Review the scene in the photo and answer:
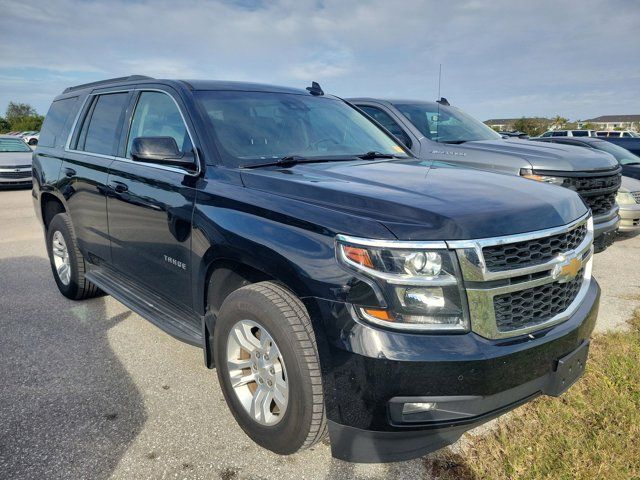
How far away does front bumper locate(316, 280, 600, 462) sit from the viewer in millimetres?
1924

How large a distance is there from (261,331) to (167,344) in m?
1.71

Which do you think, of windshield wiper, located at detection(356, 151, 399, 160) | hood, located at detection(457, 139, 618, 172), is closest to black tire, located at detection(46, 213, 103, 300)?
windshield wiper, located at detection(356, 151, 399, 160)

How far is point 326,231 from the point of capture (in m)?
2.14

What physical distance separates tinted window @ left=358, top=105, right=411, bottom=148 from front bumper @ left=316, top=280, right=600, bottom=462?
440cm

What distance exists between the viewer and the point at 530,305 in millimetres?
2170

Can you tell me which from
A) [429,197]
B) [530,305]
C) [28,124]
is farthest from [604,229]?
[28,124]

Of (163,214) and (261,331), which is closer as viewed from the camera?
(261,331)

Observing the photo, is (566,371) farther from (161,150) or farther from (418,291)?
(161,150)

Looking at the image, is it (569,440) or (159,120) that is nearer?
(569,440)

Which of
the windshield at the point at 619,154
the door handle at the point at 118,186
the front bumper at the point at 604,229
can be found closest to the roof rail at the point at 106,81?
the door handle at the point at 118,186

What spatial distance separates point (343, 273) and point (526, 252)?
80 cm

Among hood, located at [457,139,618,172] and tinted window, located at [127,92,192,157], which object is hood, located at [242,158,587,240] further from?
hood, located at [457,139,618,172]

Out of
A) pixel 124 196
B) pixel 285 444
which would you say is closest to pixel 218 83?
pixel 124 196

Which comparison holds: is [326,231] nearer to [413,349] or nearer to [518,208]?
[413,349]
